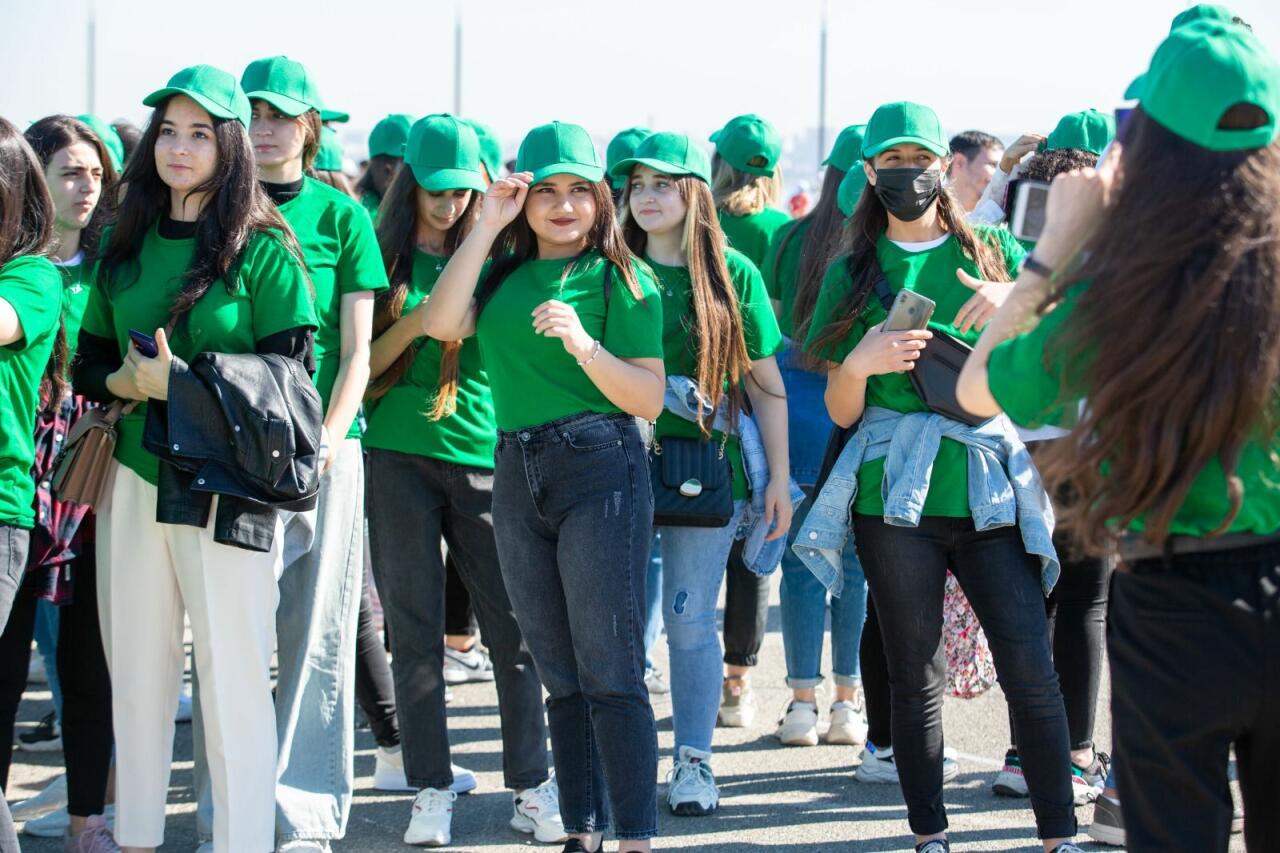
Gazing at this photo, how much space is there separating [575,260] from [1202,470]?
2110 mm

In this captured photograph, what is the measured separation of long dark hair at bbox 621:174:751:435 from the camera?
Answer: 469 centimetres

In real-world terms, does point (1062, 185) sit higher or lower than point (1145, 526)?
higher

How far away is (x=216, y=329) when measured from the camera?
400 centimetres

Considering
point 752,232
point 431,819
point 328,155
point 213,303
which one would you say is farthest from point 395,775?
point 752,232

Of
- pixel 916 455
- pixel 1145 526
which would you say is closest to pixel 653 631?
pixel 916 455

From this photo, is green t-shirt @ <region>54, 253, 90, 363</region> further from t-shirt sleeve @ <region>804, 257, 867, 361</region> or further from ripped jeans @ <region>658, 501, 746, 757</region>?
t-shirt sleeve @ <region>804, 257, 867, 361</region>

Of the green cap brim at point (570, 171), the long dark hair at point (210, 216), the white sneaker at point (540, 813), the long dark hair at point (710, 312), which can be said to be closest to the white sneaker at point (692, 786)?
the white sneaker at point (540, 813)

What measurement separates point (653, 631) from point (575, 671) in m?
1.83

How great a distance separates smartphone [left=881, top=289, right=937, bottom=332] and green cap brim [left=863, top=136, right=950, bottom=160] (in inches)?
19.3

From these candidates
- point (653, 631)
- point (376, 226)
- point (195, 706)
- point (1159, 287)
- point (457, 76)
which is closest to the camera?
point (1159, 287)

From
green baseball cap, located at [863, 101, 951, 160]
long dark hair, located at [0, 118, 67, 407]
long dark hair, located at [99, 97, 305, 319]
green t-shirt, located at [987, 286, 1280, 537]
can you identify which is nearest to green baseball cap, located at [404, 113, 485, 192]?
long dark hair, located at [99, 97, 305, 319]

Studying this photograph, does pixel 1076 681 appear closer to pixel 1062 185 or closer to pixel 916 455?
pixel 916 455

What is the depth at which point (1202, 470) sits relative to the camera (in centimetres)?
252

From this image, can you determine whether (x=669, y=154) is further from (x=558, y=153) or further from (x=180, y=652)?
(x=180, y=652)
